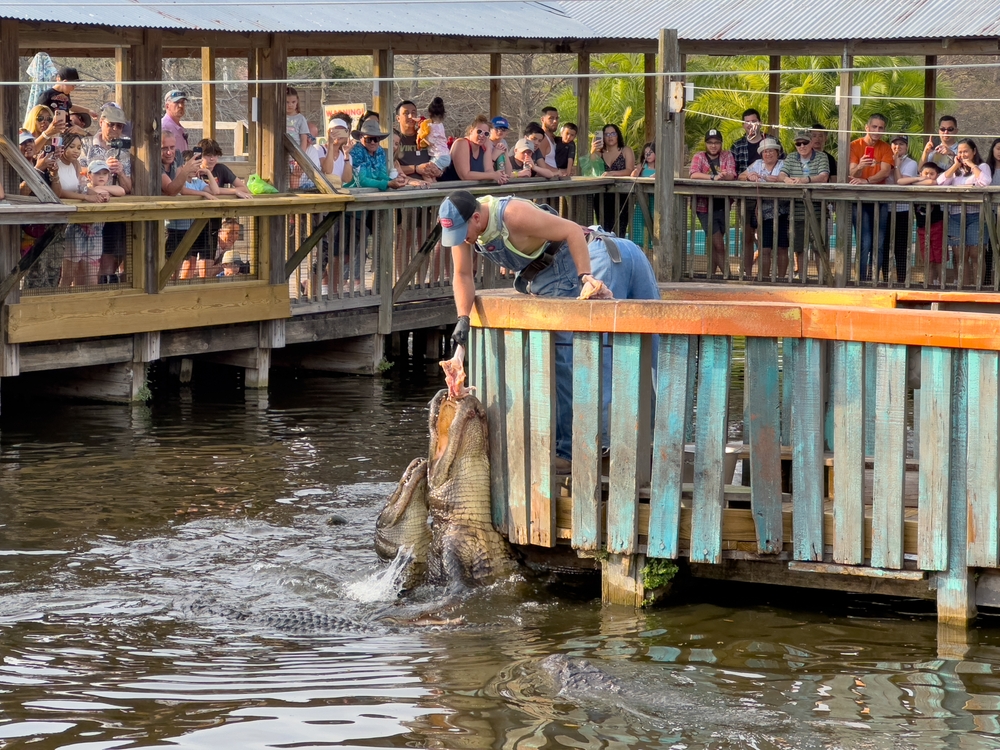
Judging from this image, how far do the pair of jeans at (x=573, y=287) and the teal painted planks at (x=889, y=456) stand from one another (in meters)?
1.39

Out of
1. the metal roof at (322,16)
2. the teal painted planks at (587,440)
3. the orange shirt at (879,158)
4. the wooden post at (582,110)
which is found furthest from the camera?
the wooden post at (582,110)

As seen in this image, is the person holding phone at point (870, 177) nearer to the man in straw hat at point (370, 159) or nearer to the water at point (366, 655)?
the man in straw hat at point (370, 159)

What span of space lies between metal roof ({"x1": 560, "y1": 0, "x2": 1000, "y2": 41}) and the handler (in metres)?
8.95

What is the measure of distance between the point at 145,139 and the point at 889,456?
26.7 feet

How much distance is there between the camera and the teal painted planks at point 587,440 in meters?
6.95

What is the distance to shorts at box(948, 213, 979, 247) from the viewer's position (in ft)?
50.3

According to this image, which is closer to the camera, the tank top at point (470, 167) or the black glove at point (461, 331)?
the black glove at point (461, 331)

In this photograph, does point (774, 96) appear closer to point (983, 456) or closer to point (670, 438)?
point (670, 438)

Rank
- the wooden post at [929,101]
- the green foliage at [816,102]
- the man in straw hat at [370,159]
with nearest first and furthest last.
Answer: the man in straw hat at [370,159], the wooden post at [929,101], the green foliage at [816,102]

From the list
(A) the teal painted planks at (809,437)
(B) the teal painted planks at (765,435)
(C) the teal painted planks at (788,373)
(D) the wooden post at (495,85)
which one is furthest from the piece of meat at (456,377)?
(D) the wooden post at (495,85)

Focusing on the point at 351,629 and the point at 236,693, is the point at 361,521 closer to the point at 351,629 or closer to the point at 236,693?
the point at 351,629

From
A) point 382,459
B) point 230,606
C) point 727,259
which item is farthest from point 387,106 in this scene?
point 230,606

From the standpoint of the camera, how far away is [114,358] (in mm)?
12703

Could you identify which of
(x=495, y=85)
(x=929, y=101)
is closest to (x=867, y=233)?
(x=929, y=101)
